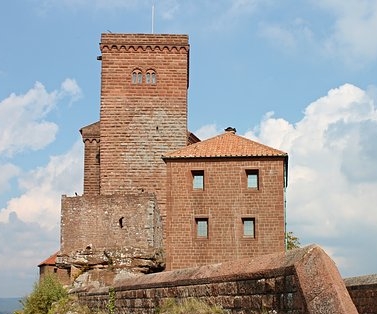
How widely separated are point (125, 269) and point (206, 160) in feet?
20.1

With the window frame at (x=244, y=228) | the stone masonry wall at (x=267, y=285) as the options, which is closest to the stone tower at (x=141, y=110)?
the window frame at (x=244, y=228)

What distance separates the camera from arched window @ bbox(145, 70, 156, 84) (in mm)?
35500

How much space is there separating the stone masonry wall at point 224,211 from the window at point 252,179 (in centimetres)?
16

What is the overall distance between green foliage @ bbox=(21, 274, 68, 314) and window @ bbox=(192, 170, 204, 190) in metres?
7.69

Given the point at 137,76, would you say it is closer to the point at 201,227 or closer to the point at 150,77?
the point at 150,77

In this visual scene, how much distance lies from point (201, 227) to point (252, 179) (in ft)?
10.4

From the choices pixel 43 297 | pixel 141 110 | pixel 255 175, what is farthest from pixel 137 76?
pixel 43 297

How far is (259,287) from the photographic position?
7207 millimetres

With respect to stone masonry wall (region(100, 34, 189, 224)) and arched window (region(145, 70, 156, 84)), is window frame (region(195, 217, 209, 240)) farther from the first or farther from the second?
arched window (region(145, 70, 156, 84))

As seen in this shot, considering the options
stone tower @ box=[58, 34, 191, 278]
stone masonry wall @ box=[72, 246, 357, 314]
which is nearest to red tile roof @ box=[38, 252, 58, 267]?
stone tower @ box=[58, 34, 191, 278]

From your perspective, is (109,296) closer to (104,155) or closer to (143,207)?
(143,207)

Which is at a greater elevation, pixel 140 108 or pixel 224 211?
pixel 140 108

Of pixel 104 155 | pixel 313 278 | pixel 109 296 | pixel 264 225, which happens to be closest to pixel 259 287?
pixel 313 278

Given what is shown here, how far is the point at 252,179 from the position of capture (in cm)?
2917
